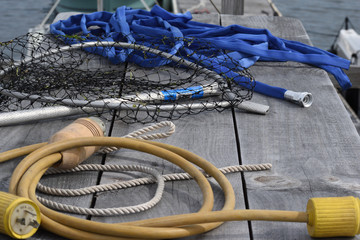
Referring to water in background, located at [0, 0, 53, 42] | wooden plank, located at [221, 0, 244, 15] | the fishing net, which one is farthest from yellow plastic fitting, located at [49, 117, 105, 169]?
water in background, located at [0, 0, 53, 42]

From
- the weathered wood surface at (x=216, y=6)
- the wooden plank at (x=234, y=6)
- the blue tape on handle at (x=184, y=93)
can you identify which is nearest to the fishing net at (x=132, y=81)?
the blue tape on handle at (x=184, y=93)

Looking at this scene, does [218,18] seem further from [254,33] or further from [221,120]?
[221,120]

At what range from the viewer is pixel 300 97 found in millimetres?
2490

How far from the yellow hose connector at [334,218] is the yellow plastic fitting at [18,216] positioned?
0.76 m

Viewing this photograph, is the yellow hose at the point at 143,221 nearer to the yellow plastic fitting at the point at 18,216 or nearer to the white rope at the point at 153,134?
the yellow plastic fitting at the point at 18,216

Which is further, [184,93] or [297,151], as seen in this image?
[184,93]

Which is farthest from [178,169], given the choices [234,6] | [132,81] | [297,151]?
[234,6]

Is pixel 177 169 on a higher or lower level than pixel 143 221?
lower

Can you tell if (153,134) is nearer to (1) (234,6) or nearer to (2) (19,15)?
(1) (234,6)

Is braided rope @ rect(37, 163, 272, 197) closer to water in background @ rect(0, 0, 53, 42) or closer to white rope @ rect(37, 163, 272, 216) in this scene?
white rope @ rect(37, 163, 272, 216)

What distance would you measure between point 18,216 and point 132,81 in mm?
1289

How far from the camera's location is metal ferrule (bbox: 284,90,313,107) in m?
2.49

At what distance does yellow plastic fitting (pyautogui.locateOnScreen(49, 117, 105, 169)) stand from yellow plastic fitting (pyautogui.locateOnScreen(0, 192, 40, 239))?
35 centimetres

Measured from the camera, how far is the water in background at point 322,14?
1719 centimetres
